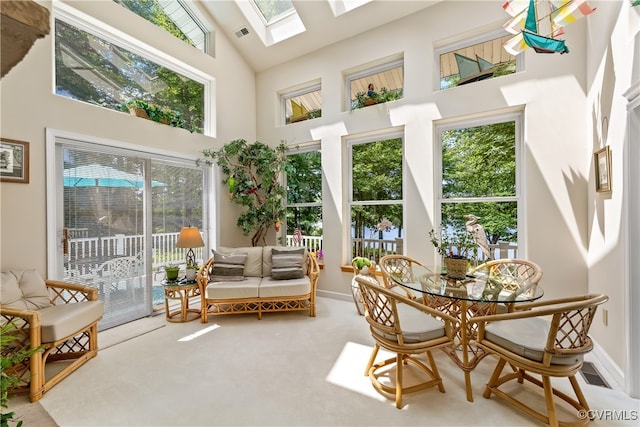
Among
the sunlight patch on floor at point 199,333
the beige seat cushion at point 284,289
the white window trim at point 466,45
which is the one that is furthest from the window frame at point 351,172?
the sunlight patch on floor at point 199,333

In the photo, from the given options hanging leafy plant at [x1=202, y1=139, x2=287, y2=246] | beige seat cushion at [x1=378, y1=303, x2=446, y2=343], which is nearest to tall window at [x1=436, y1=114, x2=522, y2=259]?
beige seat cushion at [x1=378, y1=303, x2=446, y2=343]

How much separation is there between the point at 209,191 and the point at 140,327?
2044mm

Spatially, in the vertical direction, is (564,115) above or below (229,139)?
below

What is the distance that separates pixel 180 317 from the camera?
3.51m

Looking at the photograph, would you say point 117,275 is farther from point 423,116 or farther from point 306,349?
point 423,116

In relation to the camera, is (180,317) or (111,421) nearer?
(111,421)

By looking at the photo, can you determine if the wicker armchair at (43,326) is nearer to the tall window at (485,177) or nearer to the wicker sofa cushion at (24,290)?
the wicker sofa cushion at (24,290)

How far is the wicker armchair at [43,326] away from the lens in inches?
78.3

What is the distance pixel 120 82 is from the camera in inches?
135

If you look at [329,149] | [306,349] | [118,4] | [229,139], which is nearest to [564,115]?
[329,149]

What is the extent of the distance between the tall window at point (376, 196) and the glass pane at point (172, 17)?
2925 millimetres

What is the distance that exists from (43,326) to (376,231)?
359cm

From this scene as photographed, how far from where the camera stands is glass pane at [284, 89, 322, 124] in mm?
4641

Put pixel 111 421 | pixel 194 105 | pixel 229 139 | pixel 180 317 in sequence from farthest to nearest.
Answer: pixel 229 139 → pixel 194 105 → pixel 180 317 → pixel 111 421
